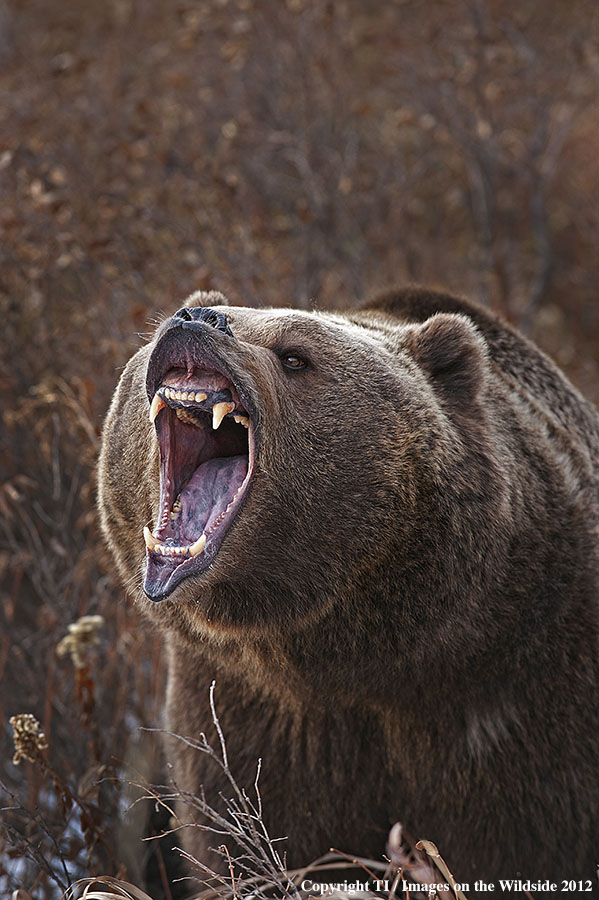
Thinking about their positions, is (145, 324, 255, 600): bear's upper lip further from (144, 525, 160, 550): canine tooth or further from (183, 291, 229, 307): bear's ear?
(183, 291, 229, 307): bear's ear

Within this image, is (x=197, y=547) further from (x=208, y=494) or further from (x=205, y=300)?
(x=205, y=300)

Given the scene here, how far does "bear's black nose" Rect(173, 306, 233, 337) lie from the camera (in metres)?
2.53

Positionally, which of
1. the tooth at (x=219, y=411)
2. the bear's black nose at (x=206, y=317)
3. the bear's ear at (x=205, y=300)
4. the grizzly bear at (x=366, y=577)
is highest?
the bear's ear at (x=205, y=300)

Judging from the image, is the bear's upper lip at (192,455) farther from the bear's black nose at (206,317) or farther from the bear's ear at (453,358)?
the bear's ear at (453,358)

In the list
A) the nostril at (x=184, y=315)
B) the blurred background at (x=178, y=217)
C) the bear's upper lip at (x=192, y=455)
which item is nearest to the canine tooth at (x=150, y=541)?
the bear's upper lip at (x=192, y=455)

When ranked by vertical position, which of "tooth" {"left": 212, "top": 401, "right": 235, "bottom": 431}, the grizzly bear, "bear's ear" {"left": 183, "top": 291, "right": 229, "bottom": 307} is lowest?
the grizzly bear

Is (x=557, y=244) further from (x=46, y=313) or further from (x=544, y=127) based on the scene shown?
(x=46, y=313)

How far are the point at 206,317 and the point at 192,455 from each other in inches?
18.8

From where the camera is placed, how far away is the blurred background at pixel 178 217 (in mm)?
4184

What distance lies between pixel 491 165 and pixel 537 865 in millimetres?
6304

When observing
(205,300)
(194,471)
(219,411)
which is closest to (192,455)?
(194,471)

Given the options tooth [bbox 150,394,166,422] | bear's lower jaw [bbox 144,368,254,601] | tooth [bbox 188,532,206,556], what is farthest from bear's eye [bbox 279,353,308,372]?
tooth [bbox 188,532,206,556]

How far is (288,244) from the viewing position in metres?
7.84

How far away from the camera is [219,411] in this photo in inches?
101
